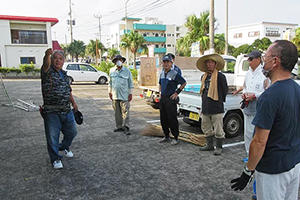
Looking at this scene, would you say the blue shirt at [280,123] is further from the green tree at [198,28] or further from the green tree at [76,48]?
the green tree at [76,48]

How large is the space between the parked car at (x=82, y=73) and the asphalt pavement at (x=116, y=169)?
39.0 feet

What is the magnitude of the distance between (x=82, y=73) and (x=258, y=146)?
56.7ft

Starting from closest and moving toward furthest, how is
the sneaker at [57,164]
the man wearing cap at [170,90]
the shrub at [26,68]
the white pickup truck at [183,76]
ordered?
the sneaker at [57,164]
the man wearing cap at [170,90]
the white pickup truck at [183,76]
the shrub at [26,68]

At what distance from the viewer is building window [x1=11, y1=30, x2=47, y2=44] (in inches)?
1225

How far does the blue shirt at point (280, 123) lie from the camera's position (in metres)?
1.79

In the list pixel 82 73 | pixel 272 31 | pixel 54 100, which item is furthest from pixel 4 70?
pixel 272 31

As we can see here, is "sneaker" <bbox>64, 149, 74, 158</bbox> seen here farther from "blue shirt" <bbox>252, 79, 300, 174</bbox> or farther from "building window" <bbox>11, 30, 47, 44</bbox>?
"building window" <bbox>11, 30, 47, 44</bbox>

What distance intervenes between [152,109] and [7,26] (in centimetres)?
2829

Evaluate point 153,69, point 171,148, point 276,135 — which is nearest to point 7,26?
point 153,69

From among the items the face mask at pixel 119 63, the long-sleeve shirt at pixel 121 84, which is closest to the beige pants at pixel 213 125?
the long-sleeve shirt at pixel 121 84

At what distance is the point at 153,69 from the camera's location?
9914mm

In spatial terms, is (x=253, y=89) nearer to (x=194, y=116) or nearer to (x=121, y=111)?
(x=194, y=116)

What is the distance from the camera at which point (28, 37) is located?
31.6 m

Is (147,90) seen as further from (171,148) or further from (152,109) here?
(171,148)
